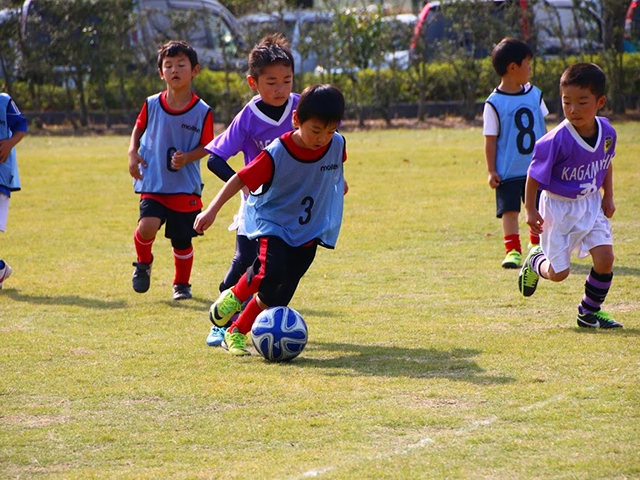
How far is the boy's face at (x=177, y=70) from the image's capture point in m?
7.01

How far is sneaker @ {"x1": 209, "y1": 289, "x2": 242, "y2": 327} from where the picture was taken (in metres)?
5.66

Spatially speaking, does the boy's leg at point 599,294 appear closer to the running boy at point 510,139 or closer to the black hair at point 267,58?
the black hair at point 267,58

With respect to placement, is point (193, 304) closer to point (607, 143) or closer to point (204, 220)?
point (204, 220)

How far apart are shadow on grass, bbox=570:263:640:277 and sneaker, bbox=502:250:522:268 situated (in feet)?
1.35

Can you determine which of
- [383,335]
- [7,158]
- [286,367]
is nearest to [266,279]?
[286,367]

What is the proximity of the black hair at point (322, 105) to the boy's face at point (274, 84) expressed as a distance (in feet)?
2.63

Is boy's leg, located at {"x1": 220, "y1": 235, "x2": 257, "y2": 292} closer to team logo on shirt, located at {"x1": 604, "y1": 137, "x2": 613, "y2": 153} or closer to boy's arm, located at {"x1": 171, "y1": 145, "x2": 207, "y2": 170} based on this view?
boy's arm, located at {"x1": 171, "y1": 145, "x2": 207, "y2": 170}

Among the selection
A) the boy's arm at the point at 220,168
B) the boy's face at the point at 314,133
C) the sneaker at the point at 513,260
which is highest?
the boy's face at the point at 314,133

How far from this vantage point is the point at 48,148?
58.6 ft

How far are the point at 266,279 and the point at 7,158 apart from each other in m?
3.37

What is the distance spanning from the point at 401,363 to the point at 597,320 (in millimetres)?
1343

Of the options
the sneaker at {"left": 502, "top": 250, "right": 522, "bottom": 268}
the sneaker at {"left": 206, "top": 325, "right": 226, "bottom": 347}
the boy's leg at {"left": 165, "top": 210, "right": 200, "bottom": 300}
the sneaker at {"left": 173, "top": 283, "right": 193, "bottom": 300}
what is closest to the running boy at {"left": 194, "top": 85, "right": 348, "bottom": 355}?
the sneaker at {"left": 206, "top": 325, "right": 226, "bottom": 347}

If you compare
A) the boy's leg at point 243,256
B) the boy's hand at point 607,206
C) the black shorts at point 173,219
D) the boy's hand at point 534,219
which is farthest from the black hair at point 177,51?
the boy's hand at point 607,206

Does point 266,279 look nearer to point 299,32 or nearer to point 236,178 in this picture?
point 236,178
